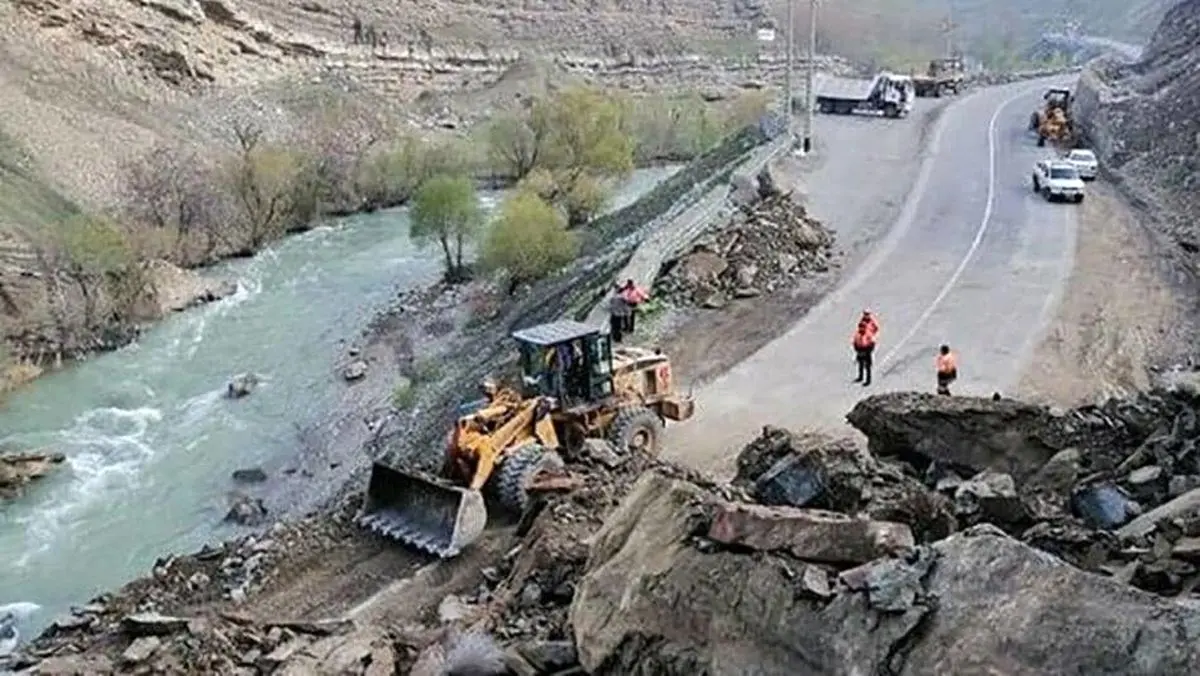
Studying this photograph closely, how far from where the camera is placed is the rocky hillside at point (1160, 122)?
35156mm

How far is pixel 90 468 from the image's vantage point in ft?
97.5

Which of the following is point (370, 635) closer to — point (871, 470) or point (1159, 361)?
point (871, 470)

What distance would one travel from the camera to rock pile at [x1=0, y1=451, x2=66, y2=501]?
28.3m

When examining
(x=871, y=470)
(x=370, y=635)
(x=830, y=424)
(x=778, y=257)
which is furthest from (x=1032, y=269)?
(x=370, y=635)

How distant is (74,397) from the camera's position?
3475cm

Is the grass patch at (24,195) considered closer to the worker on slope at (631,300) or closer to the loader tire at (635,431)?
the worker on slope at (631,300)

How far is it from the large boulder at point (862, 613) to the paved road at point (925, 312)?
851 centimetres

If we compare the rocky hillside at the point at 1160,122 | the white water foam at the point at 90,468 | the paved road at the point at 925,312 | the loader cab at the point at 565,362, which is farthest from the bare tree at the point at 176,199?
the loader cab at the point at 565,362

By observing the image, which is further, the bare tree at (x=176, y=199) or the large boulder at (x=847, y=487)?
the bare tree at (x=176, y=199)

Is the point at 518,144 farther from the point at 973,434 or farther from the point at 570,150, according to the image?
Answer: the point at 973,434

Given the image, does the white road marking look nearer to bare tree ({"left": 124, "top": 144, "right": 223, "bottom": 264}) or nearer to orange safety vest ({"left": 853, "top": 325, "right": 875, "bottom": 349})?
orange safety vest ({"left": 853, "top": 325, "right": 875, "bottom": 349})

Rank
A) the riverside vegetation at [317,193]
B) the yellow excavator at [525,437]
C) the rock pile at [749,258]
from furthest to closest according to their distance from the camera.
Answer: the riverside vegetation at [317,193] < the rock pile at [749,258] < the yellow excavator at [525,437]

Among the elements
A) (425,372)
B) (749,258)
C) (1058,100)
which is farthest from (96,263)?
(1058,100)

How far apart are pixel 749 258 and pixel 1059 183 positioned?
1064 centimetres
